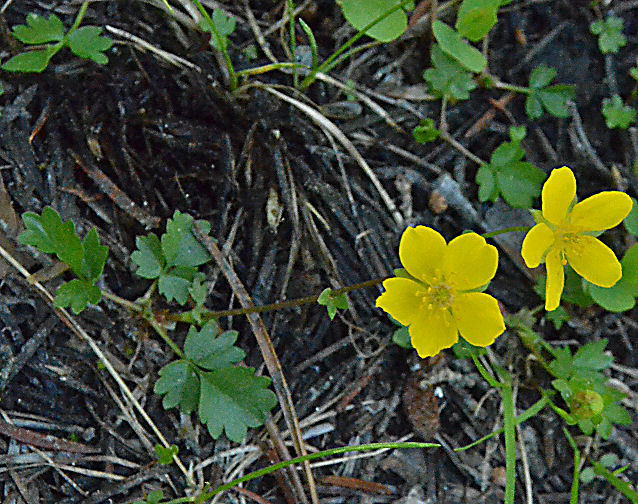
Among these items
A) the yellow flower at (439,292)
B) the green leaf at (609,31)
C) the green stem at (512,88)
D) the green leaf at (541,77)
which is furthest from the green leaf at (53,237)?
the green leaf at (609,31)

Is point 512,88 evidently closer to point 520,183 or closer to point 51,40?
point 520,183

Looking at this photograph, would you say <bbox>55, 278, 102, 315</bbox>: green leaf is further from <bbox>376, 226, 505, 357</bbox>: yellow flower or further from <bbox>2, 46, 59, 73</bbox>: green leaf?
<bbox>376, 226, 505, 357</bbox>: yellow flower

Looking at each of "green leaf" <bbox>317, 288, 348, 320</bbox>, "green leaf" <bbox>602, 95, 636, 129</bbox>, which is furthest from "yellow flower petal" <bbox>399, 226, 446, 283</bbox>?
"green leaf" <bbox>602, 95, 636, 129</bbox>

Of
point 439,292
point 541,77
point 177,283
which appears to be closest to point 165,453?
point 177,283

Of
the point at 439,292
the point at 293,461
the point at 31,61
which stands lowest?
the point at 293,461

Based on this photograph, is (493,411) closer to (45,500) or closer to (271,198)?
(271,198)

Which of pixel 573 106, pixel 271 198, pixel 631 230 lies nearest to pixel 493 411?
pixel 631 230

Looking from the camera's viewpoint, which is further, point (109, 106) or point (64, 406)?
point (109, 106)
